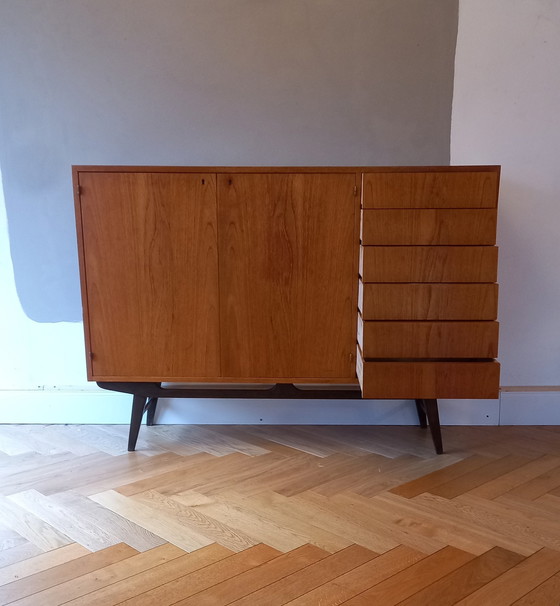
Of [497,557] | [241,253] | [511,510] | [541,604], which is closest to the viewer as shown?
[541,604]

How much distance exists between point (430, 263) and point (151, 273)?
90 cm

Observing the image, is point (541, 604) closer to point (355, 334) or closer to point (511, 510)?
point (511, 510)

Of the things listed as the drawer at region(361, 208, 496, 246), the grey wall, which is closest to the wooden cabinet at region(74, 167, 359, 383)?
the drawer at region(361, 208, 496, 246)

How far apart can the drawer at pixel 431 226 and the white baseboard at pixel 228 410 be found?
0.82 meters

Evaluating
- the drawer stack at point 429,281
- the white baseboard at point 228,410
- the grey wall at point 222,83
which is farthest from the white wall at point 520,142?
the drawer stack at point 429,281

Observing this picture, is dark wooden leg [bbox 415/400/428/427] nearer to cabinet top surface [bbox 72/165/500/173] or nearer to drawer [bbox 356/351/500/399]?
drawer [bbox 356/351/500/399]

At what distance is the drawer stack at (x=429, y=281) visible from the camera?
173 cm

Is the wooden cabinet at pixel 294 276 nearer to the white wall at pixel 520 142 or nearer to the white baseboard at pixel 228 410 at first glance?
the white baseboard at pixel 228 410

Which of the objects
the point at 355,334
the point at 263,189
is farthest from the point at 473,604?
the point at 263,189

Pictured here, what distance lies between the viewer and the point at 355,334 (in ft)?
6.24

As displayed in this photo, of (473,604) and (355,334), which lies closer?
(473,604)

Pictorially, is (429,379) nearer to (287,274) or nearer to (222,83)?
(287,274)

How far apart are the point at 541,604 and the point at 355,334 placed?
3.03ft

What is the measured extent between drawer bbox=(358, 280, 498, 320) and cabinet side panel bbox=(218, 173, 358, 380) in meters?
0.13
